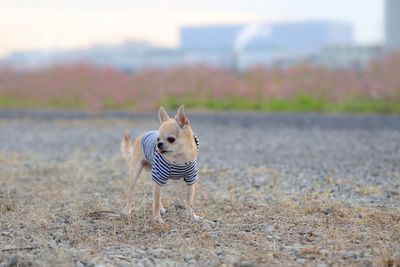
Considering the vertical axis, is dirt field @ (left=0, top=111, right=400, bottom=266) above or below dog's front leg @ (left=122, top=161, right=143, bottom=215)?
below

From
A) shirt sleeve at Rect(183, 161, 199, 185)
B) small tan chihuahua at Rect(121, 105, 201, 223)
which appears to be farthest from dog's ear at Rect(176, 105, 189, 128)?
shirt sleeve at Rect(183, 161, 199, 185)

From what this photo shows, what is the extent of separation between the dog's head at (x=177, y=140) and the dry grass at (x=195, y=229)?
2.25ft

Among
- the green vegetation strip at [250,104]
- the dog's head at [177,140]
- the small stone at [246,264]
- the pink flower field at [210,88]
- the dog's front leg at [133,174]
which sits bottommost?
the green vegetation strip at [250,104]

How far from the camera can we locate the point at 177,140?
751 centimetres

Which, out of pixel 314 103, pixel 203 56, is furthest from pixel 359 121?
pixel 203 56

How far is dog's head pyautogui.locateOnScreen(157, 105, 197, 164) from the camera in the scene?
746 cm

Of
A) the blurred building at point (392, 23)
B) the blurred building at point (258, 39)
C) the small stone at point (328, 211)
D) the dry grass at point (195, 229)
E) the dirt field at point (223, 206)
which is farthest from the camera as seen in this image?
the blurred building at point (258, 39)

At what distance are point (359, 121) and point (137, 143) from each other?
12736mm

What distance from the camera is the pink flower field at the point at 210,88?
82.2 ft

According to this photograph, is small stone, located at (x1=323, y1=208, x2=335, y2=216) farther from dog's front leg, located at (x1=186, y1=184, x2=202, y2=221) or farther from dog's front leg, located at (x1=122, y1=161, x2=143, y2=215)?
dog's front leg, located at (x1=122, y1=161, x2=143, y2=215)

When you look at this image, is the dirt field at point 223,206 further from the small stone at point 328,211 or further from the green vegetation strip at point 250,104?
the green vegetation strip at point 250,104

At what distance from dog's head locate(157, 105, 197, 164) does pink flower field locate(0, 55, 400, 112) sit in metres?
16.6

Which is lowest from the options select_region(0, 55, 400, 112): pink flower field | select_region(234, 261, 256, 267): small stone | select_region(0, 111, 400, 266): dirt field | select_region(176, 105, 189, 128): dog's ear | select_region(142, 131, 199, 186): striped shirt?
select_region(0, 55, 400, 112): pink flower field

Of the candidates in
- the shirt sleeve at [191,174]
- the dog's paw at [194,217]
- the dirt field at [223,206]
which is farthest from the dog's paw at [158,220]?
the shirt sleeve at [191,174]
